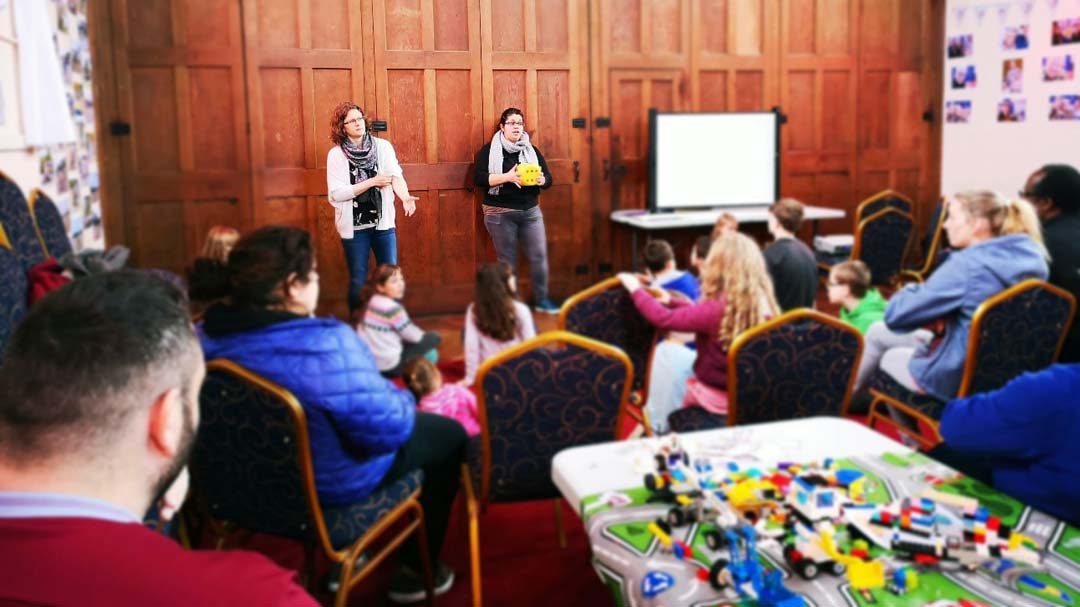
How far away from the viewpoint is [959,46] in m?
7.50

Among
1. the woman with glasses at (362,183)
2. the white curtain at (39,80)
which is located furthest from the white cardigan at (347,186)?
the white curtain at (39,80)

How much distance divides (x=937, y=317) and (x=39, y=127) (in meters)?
3.74

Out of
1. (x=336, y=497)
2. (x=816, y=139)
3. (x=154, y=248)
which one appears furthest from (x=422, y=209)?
(x=816, y=139)

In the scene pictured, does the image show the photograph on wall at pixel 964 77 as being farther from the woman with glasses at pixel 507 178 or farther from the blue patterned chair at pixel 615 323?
the woman with glasses at pixel 507 178

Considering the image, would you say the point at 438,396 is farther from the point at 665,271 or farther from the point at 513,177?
Result: the point at 513,177

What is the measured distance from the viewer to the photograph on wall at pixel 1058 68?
257 inches

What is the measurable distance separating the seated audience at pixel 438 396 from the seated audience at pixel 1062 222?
7.50 ft

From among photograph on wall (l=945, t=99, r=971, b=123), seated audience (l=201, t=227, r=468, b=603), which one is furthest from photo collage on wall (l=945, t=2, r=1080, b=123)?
seated audience (l=201, t=227, r=468, b=603)

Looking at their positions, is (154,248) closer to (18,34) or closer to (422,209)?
(18,34)

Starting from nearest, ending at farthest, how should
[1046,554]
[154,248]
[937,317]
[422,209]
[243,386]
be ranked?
[422,209] < [1046,554] < [243,386] < [937,317] < [154,248]

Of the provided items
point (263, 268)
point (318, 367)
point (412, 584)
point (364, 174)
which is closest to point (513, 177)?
point (364, 174)

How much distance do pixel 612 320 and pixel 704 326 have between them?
0.42 metres

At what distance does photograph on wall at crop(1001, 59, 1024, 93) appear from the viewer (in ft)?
22.8

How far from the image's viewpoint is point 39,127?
4047 millimetres
